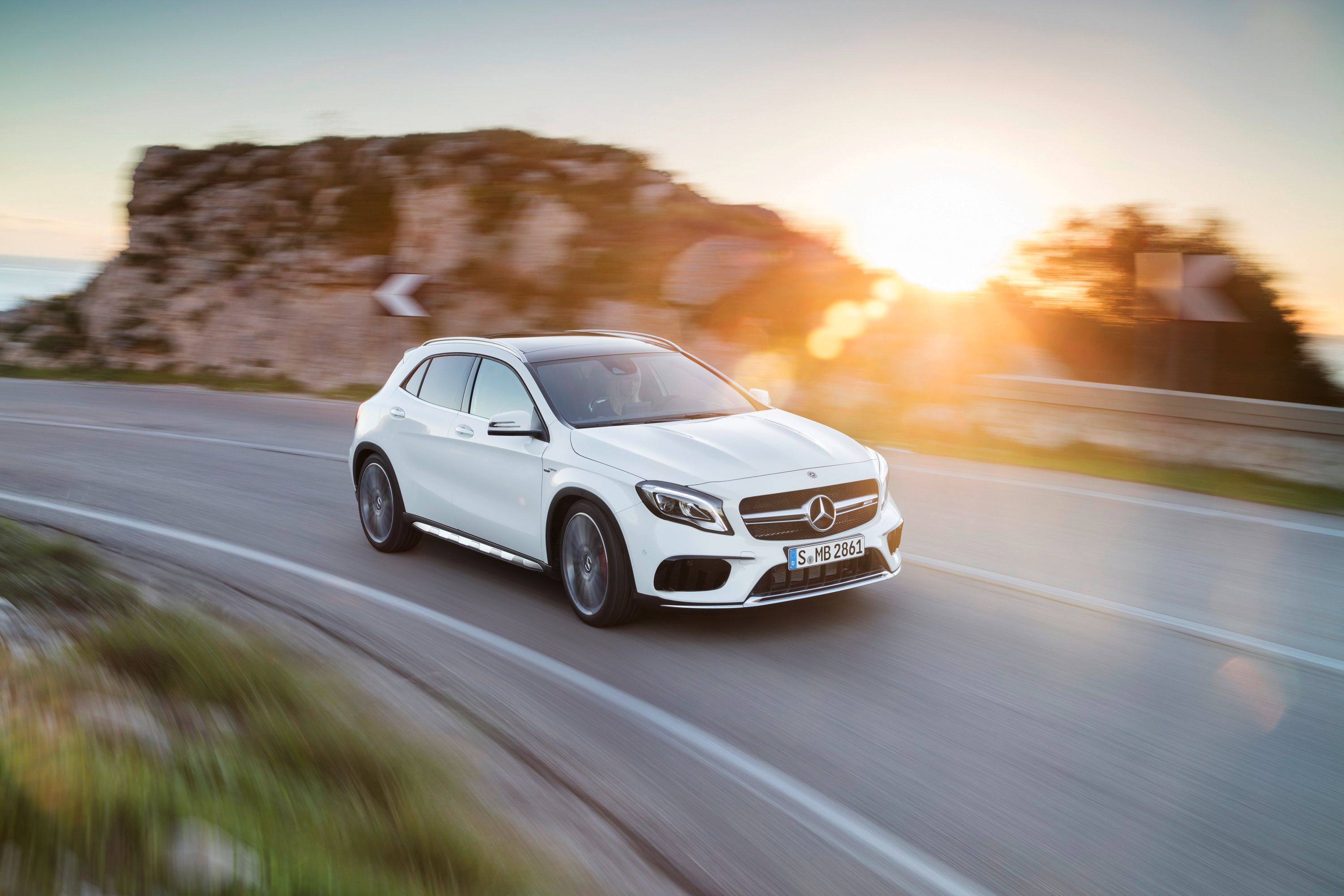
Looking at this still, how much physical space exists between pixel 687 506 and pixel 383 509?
3362 mm

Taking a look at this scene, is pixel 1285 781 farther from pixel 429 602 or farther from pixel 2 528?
pixel 2 528

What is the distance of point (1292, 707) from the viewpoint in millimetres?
5094

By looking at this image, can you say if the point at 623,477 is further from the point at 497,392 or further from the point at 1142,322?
the point at 1142,322

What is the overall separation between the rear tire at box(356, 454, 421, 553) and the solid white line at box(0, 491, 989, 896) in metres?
0.82

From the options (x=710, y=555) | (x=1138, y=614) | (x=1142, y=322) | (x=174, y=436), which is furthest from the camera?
(x=1142, y=322)

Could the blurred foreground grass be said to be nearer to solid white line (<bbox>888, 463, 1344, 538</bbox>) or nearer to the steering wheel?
the steering wheel

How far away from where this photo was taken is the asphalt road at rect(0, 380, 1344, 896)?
12.5 ft

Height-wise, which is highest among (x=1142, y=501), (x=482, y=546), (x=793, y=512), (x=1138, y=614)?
(x=793, y=512)

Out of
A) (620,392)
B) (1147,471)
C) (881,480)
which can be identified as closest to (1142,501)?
(1147,471)

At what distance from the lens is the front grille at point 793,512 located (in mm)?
5945

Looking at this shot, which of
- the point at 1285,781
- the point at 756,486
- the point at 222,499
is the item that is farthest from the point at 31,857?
the point at 222,499

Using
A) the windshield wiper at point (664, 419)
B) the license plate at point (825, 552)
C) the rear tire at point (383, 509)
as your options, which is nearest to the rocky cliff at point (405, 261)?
the rear tire at point (383, 509)

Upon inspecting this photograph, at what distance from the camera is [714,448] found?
6.34m

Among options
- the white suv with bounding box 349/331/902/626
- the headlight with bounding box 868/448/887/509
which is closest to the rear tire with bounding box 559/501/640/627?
the white suv with bounding box 349/331/902/626
